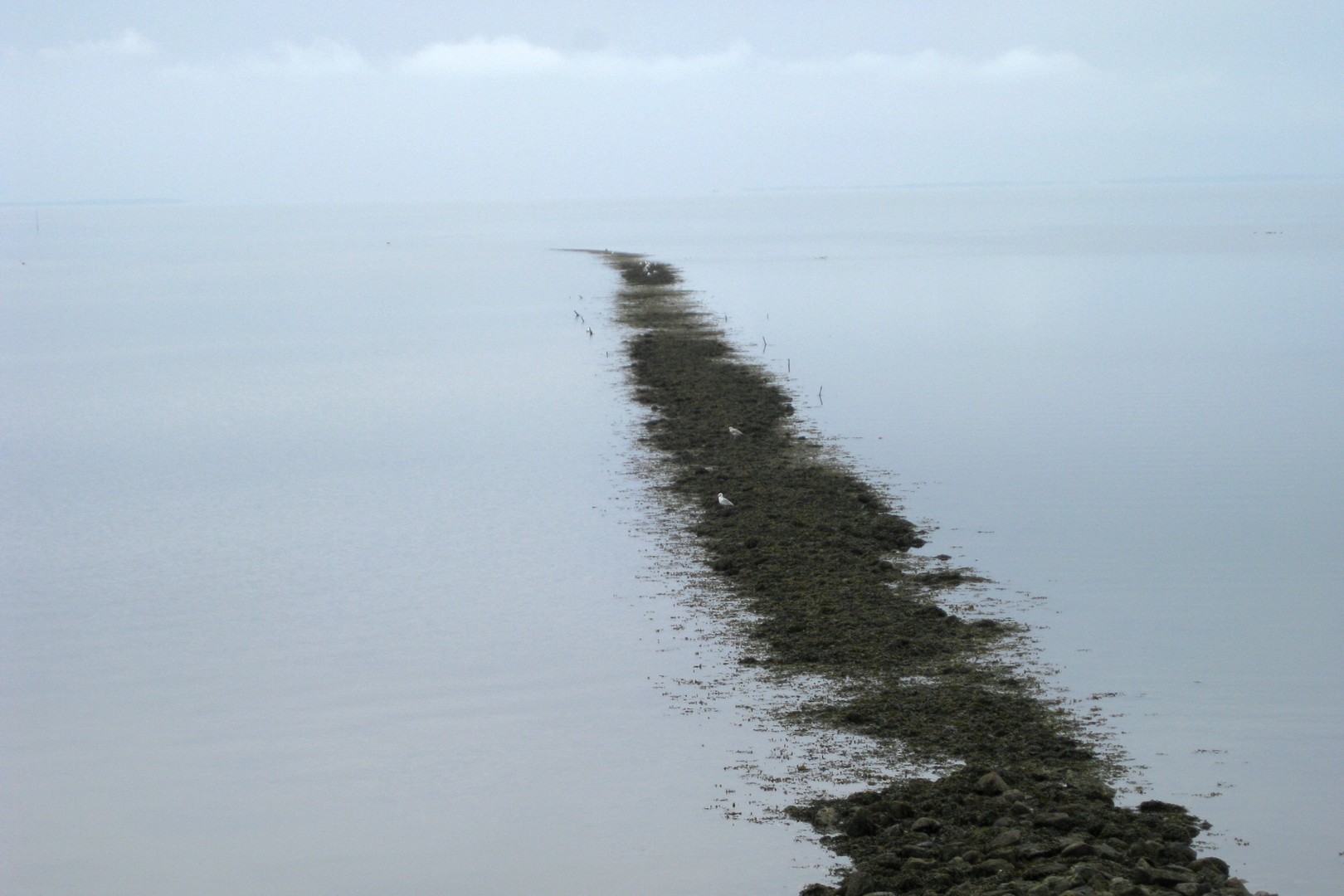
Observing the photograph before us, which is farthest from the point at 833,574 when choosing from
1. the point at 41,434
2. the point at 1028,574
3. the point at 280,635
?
the point at 41,434

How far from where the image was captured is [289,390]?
29.0m

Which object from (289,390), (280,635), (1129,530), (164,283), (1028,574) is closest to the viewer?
(280,635)

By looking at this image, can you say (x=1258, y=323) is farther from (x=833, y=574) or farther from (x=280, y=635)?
(x=280, y=635)

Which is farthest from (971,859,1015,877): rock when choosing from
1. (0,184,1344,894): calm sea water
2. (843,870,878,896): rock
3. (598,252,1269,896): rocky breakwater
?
(0,184,1344,894): calm sea water

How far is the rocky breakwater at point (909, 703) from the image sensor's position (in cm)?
719

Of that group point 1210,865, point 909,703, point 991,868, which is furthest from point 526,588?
point 1210,865

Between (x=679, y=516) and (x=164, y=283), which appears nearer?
(x=679, y=516)

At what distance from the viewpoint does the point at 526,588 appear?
13672 millimetres

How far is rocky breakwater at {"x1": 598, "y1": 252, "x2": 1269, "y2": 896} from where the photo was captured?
7.19m

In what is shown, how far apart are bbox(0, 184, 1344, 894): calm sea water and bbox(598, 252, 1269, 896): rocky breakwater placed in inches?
17.5

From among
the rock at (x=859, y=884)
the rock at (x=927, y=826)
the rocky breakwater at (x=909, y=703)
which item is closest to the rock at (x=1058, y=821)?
the rocky breakwater at (x=909, y=703)

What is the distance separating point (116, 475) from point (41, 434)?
5.23 m

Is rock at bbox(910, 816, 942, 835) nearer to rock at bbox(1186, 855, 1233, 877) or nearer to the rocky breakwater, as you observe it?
the rocky breakwater

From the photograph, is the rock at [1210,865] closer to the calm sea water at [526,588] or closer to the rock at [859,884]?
the calm sea water at [526,588]
